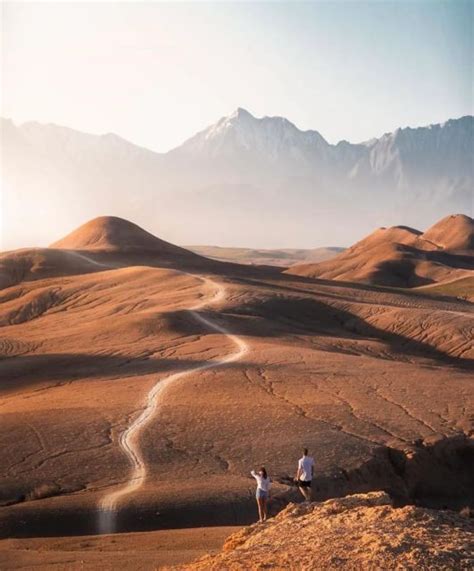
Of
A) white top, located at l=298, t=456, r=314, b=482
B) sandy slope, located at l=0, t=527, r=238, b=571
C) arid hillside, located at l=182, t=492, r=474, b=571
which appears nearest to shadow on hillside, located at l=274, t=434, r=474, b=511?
white top, located at l=298, t=456, r=314, b=482

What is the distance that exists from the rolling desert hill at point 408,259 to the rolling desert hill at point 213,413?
58129 mm

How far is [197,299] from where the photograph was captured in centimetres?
4988

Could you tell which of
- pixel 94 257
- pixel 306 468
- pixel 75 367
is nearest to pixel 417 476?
pixel 306 468

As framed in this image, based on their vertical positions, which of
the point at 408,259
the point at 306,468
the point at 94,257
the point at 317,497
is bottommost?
the point at 317,497

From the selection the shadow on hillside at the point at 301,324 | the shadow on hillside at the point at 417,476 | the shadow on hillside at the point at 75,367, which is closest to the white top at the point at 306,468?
the shadow on hillside at the point at 417,476

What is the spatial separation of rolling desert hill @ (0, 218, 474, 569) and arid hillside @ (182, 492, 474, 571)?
164 inches

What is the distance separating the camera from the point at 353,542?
1009 cm

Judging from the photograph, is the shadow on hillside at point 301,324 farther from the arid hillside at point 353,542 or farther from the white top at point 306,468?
the arid hillside at point 353,542

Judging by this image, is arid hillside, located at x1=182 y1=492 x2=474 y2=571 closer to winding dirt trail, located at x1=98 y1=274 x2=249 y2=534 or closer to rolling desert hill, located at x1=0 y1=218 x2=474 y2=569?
rolling desert hill, located at x1=0 y1=218 x2=474 y2=569

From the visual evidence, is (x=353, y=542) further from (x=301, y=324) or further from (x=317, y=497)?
(x=301, y=324)

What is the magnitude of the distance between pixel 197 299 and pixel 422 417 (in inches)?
1098

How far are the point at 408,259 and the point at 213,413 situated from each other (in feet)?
318

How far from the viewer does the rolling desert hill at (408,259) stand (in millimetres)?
105750

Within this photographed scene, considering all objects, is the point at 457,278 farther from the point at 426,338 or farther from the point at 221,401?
the point at 221,401
